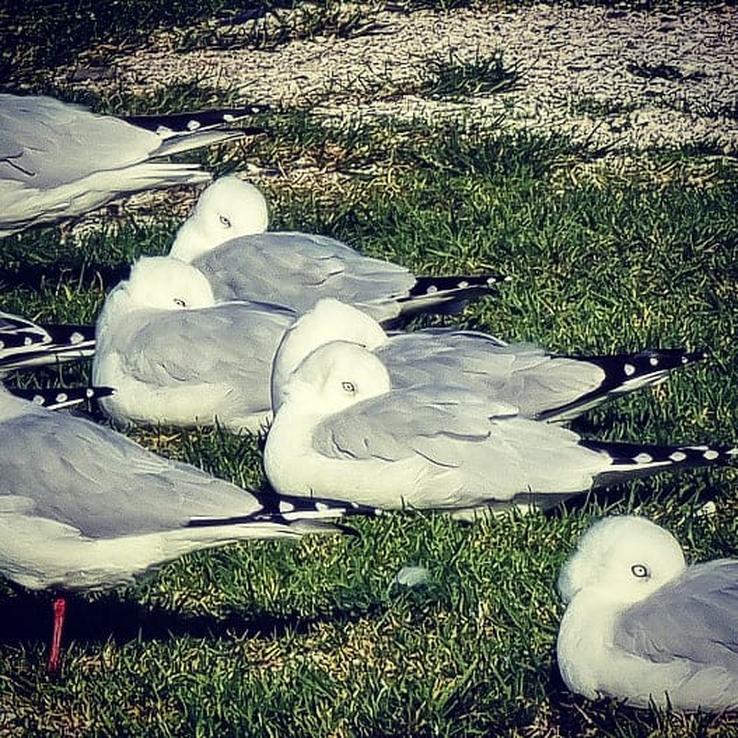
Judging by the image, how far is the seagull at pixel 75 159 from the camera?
716 cm

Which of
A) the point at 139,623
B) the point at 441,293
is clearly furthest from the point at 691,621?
the point at 441,293

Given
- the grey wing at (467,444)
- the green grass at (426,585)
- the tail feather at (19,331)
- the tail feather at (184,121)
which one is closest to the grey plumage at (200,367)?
the green grass at (426,585)

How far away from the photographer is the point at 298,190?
26.4ft

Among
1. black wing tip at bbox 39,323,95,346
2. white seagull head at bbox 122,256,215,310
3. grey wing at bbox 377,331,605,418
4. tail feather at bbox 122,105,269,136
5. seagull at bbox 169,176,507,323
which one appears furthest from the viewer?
tail feather at bbox 122,105,269,136

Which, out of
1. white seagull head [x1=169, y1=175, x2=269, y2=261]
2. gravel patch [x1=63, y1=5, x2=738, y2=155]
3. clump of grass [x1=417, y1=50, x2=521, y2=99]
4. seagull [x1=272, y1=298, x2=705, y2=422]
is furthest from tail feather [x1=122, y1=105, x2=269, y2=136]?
seagull [x1=272, y1=298, x2=705, y2=422]

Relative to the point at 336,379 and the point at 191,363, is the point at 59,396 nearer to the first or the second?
the point at 191,363

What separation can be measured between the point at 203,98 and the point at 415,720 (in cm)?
556

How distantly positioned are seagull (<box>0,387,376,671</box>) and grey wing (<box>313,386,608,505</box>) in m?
0.59

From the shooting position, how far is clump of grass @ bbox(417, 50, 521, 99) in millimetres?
9109

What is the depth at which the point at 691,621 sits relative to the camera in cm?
395

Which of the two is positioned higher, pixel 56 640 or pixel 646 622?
pixel 646 622

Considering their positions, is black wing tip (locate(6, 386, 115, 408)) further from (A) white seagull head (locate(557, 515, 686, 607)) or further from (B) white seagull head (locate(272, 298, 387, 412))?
(A) white seagull head (locate(557, 515, 686, 607))

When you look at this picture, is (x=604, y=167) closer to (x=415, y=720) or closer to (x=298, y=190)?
(x=298, y=190)

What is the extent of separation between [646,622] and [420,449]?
1149 mm
